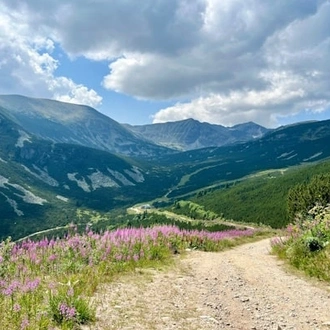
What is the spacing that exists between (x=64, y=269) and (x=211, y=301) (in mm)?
4432

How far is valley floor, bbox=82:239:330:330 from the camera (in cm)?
831

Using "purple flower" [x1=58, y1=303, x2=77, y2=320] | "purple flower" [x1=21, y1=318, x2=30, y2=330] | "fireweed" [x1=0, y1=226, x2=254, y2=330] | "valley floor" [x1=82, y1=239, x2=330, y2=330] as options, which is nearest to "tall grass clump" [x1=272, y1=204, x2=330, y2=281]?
"valley floor" [x1=82, y1=239, x2=330, y2=330]

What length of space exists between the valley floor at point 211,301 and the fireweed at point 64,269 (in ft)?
1.89

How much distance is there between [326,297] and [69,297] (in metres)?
7.51

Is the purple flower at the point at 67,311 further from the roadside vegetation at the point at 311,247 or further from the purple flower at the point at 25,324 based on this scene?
the roadside vegetation at the point at 311,247

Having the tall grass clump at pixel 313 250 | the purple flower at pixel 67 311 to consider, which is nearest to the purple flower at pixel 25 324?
the purple flower at pixel 67 311

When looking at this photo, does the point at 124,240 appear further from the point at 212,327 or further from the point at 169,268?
the point at 212,327

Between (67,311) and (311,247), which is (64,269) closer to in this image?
(67,311)

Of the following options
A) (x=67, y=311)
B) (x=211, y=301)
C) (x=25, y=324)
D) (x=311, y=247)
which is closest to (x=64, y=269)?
(x=67, y=311)

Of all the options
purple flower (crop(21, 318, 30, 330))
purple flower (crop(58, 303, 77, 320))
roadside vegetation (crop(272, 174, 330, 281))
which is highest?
purple flower (crop(21, 318, 30, 330))

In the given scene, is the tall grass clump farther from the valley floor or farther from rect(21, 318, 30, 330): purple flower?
rect(21, 318, 30, 330): purple flower

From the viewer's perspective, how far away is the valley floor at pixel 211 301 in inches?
327

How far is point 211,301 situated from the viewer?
399 inches

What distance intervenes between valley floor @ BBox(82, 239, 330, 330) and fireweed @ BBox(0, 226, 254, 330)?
57 cm
